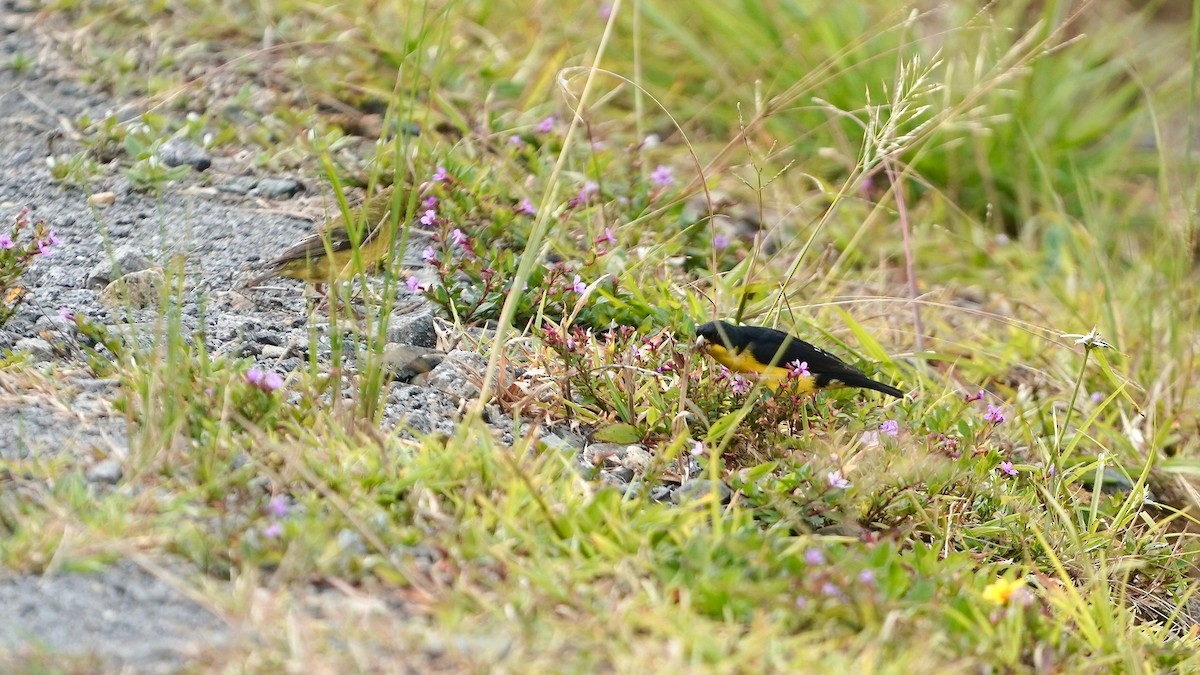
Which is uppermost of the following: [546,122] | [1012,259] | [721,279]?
[546,122]

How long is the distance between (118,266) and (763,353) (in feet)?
5.18

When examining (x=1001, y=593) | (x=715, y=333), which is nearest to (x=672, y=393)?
(x=715, y=333)

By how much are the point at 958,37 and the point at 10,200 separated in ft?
13.0

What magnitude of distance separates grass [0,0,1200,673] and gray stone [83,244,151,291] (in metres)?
0.13

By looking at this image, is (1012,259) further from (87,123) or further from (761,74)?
(87,123)

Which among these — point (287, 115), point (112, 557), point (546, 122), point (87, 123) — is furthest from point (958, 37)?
point (112, 557)

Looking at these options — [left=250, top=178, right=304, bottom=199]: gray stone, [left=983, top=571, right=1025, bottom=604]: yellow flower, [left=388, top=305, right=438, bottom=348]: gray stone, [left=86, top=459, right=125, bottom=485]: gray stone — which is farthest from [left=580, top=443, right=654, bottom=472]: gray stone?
[left=250, top=178, right=304, bottom=199]: gray stone

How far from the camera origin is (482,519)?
239 centimetres

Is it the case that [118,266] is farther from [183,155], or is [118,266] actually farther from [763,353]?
[763,353]

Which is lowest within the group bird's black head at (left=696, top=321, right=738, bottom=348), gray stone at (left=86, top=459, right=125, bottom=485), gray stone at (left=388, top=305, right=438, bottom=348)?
gray stone at (left=388, top=305, right=438, bottom=348)

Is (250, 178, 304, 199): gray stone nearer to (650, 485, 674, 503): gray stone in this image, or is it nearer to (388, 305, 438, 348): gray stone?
(388, 305, 438, 348): gray stone

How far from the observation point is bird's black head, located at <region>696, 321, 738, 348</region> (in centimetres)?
298

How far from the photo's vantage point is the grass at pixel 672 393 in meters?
2.23

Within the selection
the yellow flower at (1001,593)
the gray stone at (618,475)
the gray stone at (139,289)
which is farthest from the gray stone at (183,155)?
the yellow flower at (1001,593)
